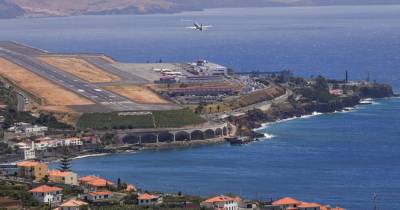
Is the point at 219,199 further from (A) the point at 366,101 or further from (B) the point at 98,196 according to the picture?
(A) the point at 366,101

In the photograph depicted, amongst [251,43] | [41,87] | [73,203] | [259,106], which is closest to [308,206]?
[73,203]

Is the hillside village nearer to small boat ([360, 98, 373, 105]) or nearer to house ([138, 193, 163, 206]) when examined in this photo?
house ([138, 193, 163, 206])

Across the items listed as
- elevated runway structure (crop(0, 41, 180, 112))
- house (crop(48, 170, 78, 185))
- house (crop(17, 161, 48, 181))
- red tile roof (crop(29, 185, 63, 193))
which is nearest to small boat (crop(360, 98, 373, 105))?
elevated runway structure (crop(0, 41, 180, 112))

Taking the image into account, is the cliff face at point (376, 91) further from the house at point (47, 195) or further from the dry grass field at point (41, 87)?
the house at point (47, 195)

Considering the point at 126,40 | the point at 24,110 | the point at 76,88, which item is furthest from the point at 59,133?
the point at 126,40

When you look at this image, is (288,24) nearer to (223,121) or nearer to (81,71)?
(81,71)

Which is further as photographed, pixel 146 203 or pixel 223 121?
pixel 223 121
